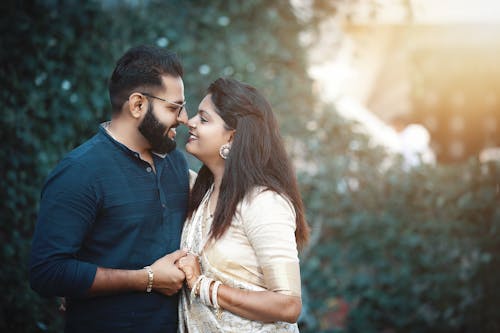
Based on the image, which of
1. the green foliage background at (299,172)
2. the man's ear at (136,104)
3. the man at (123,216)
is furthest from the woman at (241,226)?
the green foliage background at (299,172)

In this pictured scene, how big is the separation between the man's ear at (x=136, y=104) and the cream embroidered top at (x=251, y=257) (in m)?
0.60

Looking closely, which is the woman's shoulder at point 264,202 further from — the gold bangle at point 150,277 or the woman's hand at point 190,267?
the gold bangle at point 150,277

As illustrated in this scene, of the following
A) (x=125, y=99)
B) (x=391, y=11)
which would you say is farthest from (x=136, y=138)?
(x=391, y=11)

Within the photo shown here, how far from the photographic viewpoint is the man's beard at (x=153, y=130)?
104 inches

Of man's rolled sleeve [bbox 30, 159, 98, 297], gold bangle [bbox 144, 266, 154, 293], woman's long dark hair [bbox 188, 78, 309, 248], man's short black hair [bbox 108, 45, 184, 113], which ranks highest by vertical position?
man's short black hair [bbox 108, 45, 184, 113]

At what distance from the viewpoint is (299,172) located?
4.95 metres

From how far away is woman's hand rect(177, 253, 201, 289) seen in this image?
97.7 inches

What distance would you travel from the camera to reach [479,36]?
9820mm

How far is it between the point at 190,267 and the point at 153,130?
638 millimetres

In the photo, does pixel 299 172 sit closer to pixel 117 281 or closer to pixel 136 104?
pixel 136 104

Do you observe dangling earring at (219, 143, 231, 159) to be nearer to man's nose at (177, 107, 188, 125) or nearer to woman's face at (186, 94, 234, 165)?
woman's face at (186, 94, 234, 165)

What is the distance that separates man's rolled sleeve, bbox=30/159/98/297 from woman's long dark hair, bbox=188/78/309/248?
21.8 inches

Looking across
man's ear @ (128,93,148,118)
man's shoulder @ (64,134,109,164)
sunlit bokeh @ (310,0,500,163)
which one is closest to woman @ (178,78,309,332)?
man's ear @ (128,93,148,118)

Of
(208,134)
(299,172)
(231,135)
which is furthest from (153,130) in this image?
(299,172)
